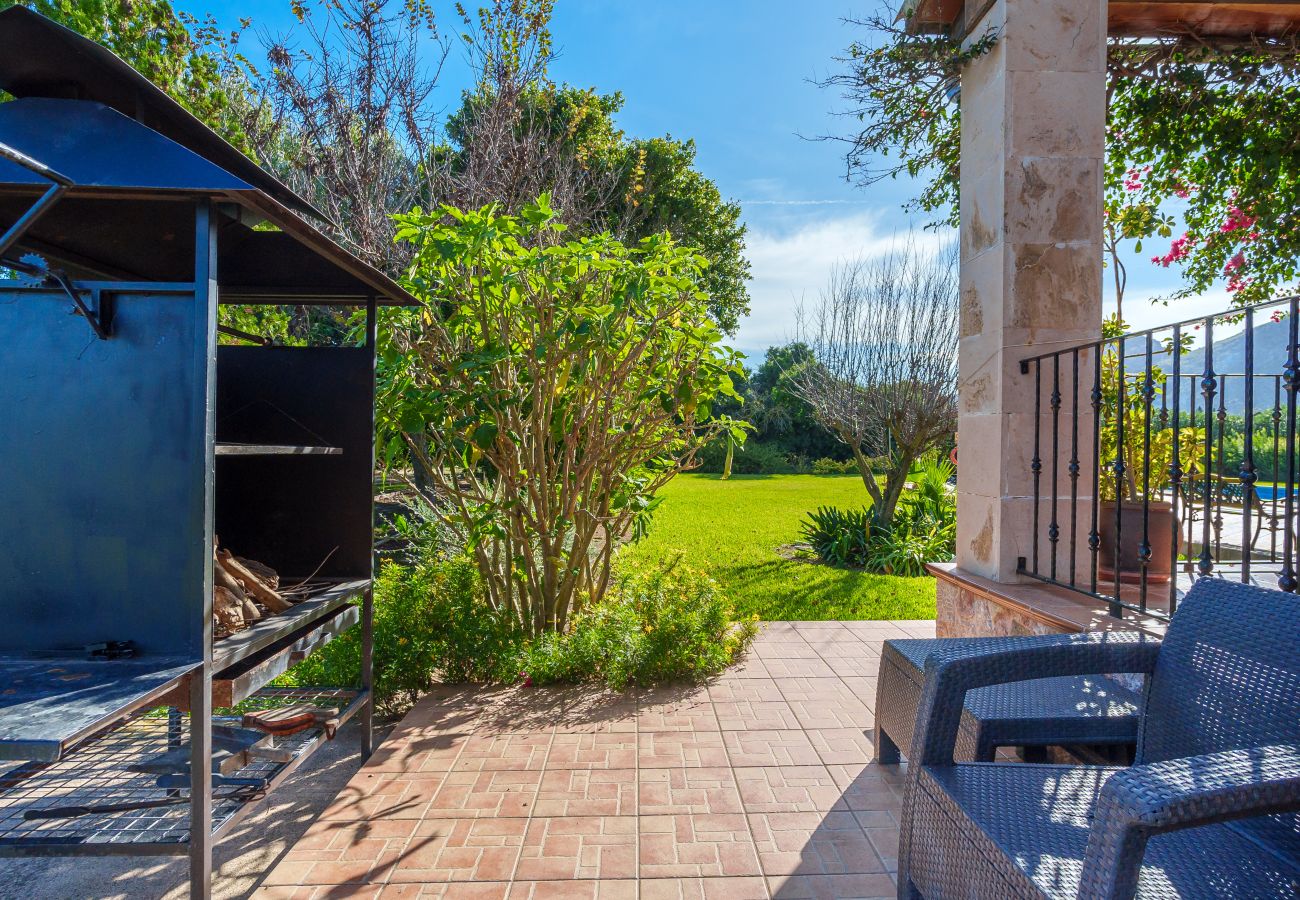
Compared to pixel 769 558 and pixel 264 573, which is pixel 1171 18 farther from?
pixel 769 558

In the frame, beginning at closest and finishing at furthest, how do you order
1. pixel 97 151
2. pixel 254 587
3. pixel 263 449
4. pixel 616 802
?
1. pixel 97 151
2. pixel 263 449
3. pixel 254 587
4. pixel 616 802

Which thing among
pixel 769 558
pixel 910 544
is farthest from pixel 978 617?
pixel 769 558

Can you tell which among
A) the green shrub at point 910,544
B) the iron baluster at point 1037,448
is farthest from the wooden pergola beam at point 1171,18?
the green shrub at point 910,544

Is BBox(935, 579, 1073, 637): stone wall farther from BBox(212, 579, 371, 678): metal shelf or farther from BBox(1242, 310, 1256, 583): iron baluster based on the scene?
BBox(212, 579, 371, 678): metal shelf

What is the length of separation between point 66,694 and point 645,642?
2521 mm

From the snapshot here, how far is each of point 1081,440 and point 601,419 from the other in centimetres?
227

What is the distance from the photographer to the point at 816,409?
33.4 ft

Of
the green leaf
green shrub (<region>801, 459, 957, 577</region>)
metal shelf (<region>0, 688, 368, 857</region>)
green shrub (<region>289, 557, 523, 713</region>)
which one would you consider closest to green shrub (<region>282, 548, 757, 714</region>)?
green shrub (<region>289, 557, 523, 713</region>)

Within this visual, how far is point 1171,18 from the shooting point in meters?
3.61

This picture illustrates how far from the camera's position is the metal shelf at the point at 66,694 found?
4.39 ft

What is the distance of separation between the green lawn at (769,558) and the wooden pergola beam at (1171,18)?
9.35 ft

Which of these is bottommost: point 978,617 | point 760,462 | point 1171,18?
point 978,617

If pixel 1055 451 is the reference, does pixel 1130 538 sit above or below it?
below

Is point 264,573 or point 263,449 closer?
point 263,449
